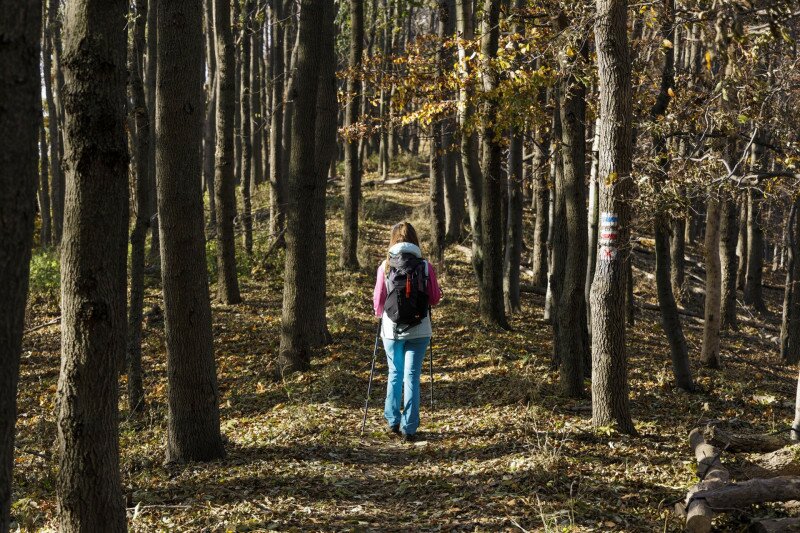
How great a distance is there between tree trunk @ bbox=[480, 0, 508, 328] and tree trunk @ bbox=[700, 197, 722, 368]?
11.3ft

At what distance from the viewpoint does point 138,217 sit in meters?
9.40

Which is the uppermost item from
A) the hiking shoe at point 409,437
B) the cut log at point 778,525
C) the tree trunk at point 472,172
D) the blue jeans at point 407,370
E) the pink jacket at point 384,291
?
the tree trunk at point 472,172

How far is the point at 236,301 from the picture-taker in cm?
1505

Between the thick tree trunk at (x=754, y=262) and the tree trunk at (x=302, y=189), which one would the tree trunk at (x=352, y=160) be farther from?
the thick tree trunk at (x=754, y=262)

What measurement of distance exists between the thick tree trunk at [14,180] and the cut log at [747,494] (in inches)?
178

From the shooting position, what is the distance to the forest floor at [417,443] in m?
5.83

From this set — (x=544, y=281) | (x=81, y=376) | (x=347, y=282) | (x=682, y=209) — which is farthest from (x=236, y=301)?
(x=81, y=376)

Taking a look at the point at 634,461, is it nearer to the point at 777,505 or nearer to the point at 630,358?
the point at 777,505

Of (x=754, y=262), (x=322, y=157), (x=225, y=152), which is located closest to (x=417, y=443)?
(x=322, y=157)

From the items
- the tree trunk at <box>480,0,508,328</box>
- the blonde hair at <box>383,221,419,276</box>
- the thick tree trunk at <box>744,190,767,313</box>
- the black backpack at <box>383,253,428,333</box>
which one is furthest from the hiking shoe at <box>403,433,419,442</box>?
the thick tree trunk at <box>744,190,767,313</box>

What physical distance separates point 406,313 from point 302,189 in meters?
3.05

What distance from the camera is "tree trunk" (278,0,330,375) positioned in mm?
9891

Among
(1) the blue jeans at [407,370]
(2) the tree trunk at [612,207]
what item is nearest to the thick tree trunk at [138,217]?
(1) the blue jeans at [407,370]

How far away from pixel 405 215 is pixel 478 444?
Answer: 18.4 metres
